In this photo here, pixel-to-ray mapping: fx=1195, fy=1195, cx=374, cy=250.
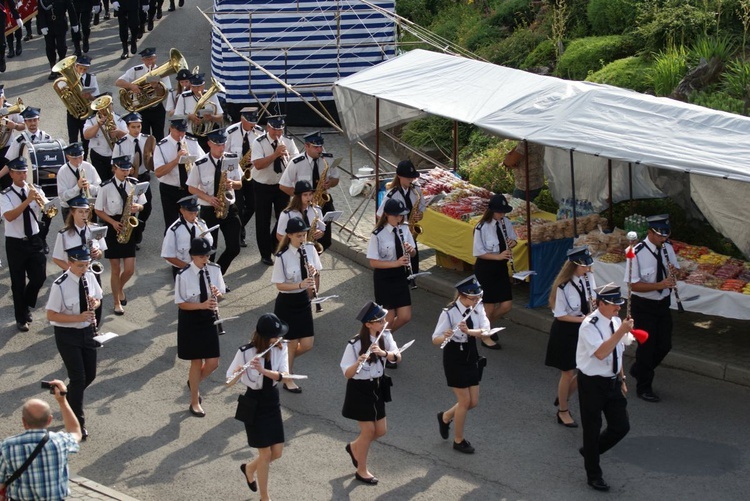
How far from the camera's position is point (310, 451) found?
10.3 meters

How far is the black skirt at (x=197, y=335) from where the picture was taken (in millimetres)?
10797

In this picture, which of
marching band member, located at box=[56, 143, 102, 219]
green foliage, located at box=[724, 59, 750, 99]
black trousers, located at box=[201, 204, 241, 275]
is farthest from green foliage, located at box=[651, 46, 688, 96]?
marching band member, located at box=[56, 143, 102, 219]

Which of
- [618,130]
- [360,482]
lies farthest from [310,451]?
[618,130]

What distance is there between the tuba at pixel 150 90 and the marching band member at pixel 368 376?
8.96 m

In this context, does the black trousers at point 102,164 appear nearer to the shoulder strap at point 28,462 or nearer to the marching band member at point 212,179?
the marching band member at point 212,179

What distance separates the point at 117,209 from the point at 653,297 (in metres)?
5.92

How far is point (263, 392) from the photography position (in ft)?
30.6

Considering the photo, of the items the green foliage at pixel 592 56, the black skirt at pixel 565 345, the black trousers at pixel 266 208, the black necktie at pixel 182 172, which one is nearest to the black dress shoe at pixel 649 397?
the black skirt at pixel 565 345

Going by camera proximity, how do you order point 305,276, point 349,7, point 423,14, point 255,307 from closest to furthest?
point 305,276 < point 255,307 < point 349,7 < point 423,14

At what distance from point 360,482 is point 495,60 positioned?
11506 millimetres

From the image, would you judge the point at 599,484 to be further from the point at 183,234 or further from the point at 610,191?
the point at 610,191

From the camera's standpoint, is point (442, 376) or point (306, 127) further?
point (306, 127)

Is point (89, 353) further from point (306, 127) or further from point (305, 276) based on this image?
point (306, 127)

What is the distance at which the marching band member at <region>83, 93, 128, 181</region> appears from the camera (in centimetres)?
1578
